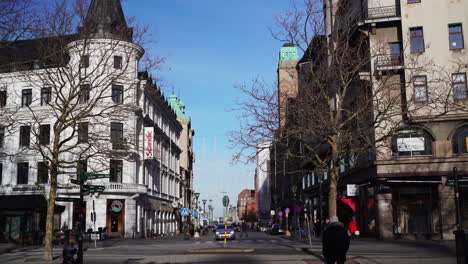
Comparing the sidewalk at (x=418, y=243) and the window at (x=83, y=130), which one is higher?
the window at (x=83, y=130)

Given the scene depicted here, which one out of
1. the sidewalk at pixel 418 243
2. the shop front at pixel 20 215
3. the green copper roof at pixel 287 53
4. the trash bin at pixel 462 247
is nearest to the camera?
the trash bin at pixel 462 247

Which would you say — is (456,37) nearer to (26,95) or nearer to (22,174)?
(26,95)

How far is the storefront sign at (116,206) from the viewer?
135 feet

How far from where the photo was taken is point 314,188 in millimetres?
53438

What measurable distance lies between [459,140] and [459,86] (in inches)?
141

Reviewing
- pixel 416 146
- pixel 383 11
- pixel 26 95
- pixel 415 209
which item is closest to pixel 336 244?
pixel 416 146

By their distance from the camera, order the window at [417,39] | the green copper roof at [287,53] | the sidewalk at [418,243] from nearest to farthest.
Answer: the sidewalk at [418,243], the window at [417,39], the green copper roof at [287,53]

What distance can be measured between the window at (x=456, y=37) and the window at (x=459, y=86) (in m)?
2.07

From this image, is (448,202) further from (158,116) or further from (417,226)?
(158,116)

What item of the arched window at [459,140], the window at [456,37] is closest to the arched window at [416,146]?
the arched window at [459,140]

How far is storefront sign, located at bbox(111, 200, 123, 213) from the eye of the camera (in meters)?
41.1

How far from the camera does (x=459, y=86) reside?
104 feet

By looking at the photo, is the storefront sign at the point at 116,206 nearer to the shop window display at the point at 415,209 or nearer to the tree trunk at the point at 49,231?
the tree trunk at the point at 49,231

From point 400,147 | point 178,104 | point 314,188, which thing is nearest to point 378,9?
point 400,147
